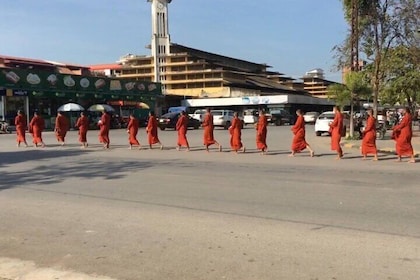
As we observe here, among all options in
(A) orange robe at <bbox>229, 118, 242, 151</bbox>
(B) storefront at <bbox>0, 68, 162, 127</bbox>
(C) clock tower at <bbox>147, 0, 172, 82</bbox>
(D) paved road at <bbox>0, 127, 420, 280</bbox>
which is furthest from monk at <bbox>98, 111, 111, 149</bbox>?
(C) clock tower at <bbox>147, 0, 172, 82</bbox>

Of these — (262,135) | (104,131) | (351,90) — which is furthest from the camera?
(351,90)

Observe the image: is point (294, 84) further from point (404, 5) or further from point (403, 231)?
point (403, 231)

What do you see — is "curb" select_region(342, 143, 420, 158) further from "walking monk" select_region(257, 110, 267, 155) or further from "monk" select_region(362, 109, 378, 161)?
"walking monk" select_region(257, 110, 267, 155)

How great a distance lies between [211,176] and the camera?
12602 millimetres

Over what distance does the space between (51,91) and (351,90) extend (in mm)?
30197

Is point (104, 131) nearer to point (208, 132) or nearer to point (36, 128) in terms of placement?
point (36, 128)

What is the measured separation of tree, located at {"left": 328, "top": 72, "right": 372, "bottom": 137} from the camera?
27005mm

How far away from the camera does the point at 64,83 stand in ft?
167

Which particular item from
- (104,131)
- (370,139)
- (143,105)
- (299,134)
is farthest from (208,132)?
(143,105)

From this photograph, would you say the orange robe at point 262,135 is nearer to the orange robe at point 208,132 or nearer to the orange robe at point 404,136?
the orange robe at point 208,132

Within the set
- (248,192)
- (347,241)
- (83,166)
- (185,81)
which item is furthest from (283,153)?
(185,81)

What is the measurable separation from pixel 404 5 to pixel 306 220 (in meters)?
22.2

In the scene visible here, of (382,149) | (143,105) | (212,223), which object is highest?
(143,105)

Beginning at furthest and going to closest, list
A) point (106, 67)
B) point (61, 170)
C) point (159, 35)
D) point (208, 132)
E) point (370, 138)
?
point (106, 67) < point (159, 35) < point (208, 132) < point (370, 138) < point (61, 170)
